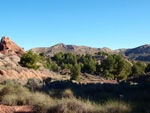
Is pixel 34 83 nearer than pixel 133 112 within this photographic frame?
No

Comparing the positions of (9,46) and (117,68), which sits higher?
(9,46)

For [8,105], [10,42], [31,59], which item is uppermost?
[10,42]

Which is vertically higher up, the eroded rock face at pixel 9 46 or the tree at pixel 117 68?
the eroded rock face at pixel 9 46

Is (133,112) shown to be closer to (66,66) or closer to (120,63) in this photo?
(120,63)

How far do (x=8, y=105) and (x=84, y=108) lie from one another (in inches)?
162

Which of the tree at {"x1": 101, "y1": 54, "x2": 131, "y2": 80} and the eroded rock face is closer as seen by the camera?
the tree at {"x1": 101, "y1": 54, "x2": 131, "y2": 80}

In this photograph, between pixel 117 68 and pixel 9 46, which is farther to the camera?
pixel 9 46

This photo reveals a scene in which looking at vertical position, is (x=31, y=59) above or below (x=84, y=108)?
above

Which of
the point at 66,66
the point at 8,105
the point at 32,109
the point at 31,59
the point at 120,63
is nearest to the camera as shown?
the point at 32,109

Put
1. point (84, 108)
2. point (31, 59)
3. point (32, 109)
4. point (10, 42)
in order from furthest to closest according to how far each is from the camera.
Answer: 1. point (10, 42)
2. point (31, 59)
3. point (32, 109)
4. point (84, 108)

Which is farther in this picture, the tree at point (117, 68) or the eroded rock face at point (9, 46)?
the eroded rock face at point (9, 46)

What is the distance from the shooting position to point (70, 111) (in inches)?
212

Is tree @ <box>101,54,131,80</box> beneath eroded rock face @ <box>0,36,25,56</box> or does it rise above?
beneath

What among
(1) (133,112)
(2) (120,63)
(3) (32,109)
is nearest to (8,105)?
(3) (32,109)
